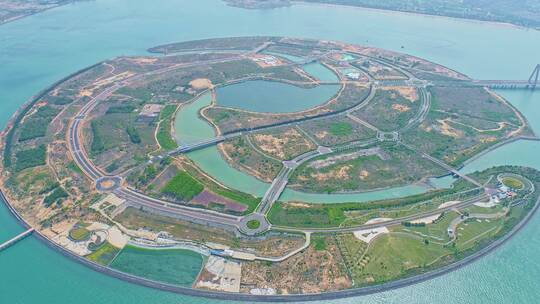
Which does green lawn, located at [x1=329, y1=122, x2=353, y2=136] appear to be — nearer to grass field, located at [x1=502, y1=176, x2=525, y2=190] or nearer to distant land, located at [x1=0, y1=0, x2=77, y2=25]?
grass field, located at [x1=502, y1=176, x2=525, y2=190]

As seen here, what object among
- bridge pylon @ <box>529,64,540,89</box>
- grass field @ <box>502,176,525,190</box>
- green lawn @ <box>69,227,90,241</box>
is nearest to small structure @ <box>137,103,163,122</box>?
green lawn @ <box>69,227,90,241</box>

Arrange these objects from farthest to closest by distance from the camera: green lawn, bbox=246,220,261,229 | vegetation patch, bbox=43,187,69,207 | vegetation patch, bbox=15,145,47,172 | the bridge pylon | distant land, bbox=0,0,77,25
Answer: distant land, bbox=0,0,77,25, the bridge pylon, vegetation patch, bbox=15,145,47,172, vegetation patch, bbox=43,187,69,207, green lawn, bbox=246,220,261,229

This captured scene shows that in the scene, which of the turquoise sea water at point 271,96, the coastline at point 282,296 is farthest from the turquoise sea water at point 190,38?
the turquoise sea water at point 271,96

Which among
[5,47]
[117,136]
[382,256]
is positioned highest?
[5,47]

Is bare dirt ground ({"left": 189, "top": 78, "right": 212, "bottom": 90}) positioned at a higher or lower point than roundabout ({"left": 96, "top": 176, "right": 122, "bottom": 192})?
higher

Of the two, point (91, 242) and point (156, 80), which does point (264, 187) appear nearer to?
point (91, 242)

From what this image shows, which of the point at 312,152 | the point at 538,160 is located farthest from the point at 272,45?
the point at 538,160

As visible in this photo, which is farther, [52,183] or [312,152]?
[312,152]
